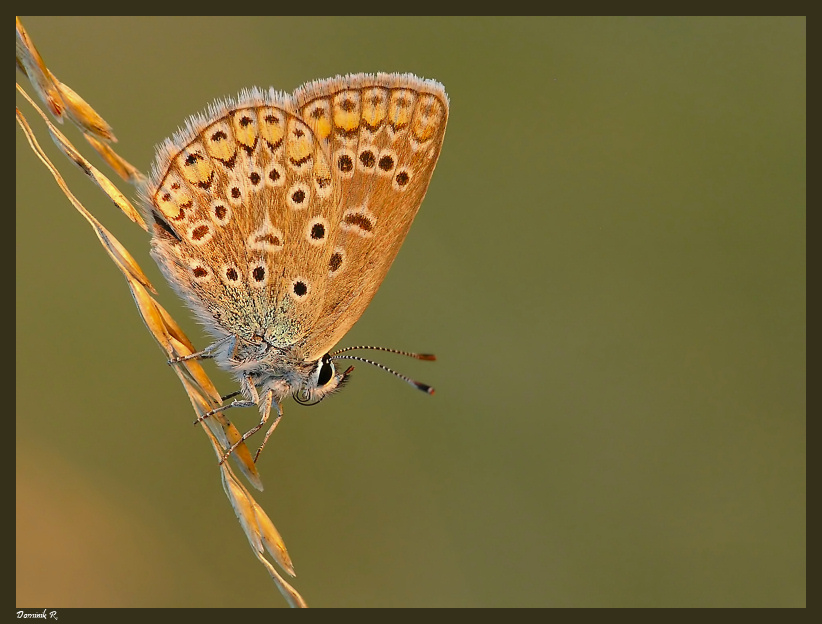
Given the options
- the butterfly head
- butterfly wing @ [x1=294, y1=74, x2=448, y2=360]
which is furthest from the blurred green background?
butterfly wing @ [x1=294, y1=74, x2=448, y2=360]

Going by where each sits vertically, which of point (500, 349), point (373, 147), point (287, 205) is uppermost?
point (373, 147)

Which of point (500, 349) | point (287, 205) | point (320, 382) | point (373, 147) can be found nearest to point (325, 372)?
point (320, 382)

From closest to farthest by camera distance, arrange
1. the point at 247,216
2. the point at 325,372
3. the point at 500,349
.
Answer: the point at 247,216 → the point at 325,372 → the point at 500,349

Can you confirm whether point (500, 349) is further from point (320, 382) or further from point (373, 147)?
point (373, 147)

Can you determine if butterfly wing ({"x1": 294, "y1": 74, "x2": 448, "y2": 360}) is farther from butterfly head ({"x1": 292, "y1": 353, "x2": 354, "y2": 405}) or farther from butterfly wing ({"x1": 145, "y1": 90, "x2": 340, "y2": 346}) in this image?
butterfly head ({"x1": 292, "y1": 353, "x2": 354, "y2": 405})

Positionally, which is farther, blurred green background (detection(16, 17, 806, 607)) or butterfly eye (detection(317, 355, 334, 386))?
blurred green background (detection(16, 17, 806, 607))

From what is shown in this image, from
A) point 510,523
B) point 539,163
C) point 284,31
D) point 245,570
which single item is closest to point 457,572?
point 510,523

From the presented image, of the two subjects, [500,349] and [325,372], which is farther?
[500,349]
